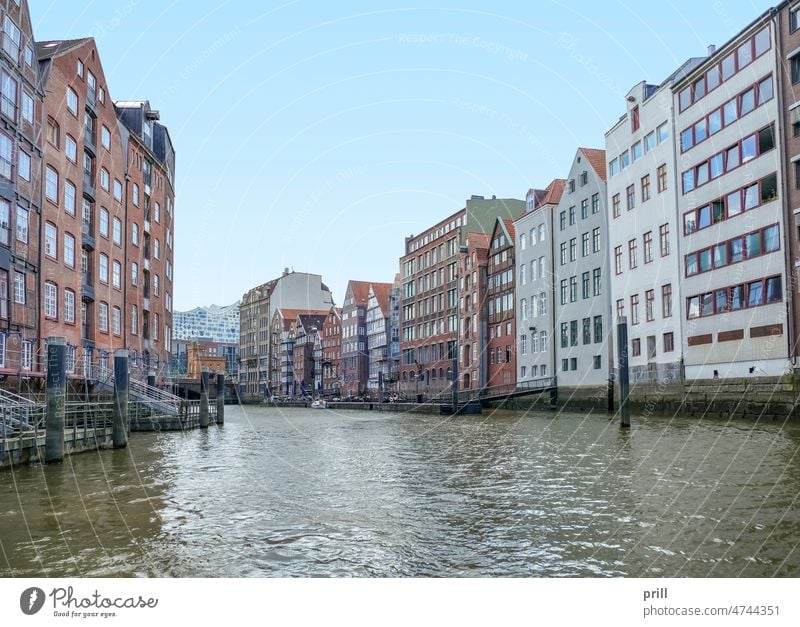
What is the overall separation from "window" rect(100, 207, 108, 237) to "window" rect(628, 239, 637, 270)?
3757 cm

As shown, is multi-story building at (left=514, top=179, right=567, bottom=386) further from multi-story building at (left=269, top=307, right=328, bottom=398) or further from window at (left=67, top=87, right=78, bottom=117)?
multi-story building at (left=269, top=307, right=328, bottom=398)

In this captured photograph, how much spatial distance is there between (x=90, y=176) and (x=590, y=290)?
40.4 m

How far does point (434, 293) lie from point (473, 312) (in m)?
14.9

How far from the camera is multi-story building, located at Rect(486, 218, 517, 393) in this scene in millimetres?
80188

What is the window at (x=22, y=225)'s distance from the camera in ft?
113

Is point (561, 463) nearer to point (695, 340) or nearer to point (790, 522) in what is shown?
point (790, 522)

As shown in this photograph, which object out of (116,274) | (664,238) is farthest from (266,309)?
(664,238)

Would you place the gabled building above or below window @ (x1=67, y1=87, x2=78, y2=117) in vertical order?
below

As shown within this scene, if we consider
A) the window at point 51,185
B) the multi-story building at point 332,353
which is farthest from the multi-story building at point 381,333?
the window at point 51,185

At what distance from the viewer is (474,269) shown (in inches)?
3565

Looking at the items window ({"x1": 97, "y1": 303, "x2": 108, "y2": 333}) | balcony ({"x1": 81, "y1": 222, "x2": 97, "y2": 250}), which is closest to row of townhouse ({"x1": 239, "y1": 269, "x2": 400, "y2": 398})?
window ({"x1": 97, "y1": 303, "x2": 108, "y2": 333})

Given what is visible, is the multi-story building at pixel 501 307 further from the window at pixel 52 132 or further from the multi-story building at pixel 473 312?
the window at pixel 52 132

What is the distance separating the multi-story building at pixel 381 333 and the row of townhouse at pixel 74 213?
201ft

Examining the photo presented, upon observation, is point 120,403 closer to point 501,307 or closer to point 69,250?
point 69,250
